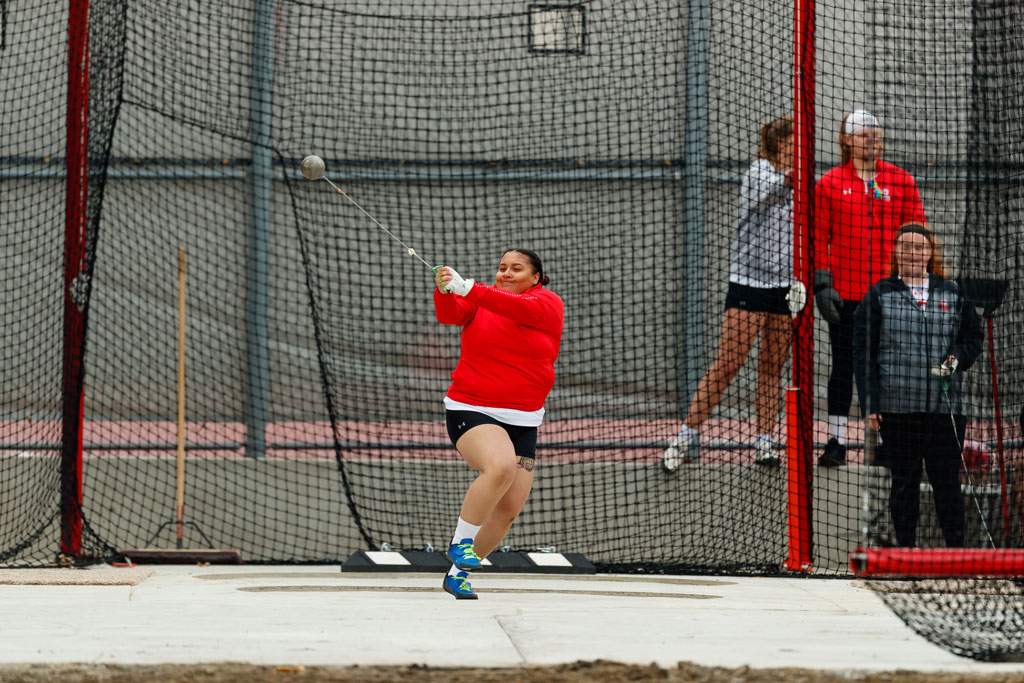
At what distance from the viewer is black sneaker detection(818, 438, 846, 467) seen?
6.82 meters

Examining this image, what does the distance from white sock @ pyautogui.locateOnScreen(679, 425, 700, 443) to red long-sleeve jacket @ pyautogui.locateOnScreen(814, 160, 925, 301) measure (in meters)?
1.13

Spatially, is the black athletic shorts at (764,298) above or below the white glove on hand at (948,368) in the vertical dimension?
above

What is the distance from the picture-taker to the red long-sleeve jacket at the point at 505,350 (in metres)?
5.13

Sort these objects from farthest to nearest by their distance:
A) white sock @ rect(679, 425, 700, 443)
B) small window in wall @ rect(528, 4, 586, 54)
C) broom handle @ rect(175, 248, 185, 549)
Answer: small window in wall @ rect(528, 4, 586, 54) → white sock @ rect(679, 425, 700, 443) → broom handle @ rect(175, 248, 185, 549)

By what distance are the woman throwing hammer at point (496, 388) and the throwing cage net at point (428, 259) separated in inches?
68.2

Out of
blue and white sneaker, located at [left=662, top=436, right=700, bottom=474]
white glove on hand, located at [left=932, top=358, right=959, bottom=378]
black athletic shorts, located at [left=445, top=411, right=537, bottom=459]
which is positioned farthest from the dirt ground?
blue and white sneaker, located at [left=662, top=436, right=700, bottom=474]

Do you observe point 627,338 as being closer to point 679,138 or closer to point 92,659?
point 679,138

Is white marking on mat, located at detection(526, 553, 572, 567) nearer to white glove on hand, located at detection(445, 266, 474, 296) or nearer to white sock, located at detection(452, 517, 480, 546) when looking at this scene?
white sock, located at detection(452, 517, 480, 546)

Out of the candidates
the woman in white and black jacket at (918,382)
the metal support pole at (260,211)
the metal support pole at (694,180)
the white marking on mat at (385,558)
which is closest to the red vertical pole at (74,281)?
the metal support pole at (260,211)

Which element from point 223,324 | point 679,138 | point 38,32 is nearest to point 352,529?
point 223,324

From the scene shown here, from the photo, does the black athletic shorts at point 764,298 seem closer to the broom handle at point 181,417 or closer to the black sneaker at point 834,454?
the black sneaker at point 834,454

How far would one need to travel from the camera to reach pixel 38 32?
25.4 ft

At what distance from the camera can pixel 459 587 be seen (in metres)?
4.99

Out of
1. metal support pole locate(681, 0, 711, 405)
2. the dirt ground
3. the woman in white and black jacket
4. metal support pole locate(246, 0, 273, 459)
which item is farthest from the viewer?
metal support pole locate(246, 0, 273, 459)
